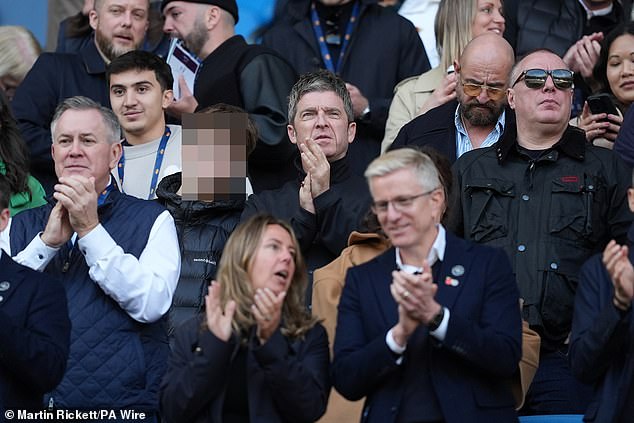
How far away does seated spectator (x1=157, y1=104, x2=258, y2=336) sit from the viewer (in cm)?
728

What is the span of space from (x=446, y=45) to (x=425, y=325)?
3688mm

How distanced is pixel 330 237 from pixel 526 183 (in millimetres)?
1031

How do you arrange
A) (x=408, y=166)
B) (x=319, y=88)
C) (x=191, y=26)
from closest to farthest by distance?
(x=408, y=166), (x=319, y=88), (x=191, y=26)

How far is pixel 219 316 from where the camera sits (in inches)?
221

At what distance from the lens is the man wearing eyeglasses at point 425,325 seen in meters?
5.54

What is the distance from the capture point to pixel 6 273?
6137 mm

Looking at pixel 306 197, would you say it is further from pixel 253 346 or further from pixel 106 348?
pixel 253 346

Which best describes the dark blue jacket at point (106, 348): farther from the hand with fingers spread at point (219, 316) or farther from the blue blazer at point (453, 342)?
the blue blazer at point (453, 342)

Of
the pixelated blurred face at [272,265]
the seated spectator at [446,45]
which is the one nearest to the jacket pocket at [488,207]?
the seated spectator at [446,45]

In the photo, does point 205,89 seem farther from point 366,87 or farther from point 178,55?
point 366,87

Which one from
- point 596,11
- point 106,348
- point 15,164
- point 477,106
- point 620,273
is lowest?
point 106,348

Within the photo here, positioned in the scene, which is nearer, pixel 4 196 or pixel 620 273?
pixel 620 273

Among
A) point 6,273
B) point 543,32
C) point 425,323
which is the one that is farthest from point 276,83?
point 425,323

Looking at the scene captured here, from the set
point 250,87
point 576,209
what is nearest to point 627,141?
point 576,209
